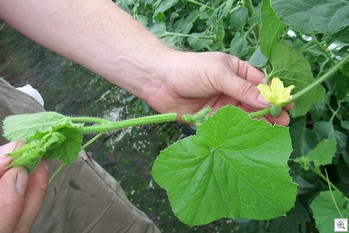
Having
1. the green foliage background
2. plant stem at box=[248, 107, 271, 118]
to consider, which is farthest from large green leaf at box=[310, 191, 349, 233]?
plant stem at box=[248, 107, 271, 118]

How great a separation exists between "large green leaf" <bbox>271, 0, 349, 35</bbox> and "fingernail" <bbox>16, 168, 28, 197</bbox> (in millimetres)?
578

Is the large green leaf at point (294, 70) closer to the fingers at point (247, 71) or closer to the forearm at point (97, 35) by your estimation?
the fingers at point (247, 71)

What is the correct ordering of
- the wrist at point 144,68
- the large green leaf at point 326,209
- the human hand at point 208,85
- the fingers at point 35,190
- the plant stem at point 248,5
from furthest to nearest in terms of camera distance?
the plant stem at point 248,5 < the large green leaf at point 326,209 < the wrist at point 144,68 < the human hand at point 208,85 < the fingers at point 35,190

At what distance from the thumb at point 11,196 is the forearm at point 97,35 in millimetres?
508

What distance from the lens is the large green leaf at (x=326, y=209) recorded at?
1409 mm

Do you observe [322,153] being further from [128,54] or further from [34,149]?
[34,149]

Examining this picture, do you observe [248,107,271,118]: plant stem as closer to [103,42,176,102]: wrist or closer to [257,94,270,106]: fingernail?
[257,94,270,106]: fingernail

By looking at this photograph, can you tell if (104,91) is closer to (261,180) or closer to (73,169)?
(73,169)

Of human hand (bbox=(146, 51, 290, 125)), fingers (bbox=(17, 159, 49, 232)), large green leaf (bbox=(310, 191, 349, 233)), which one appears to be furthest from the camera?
large green leaf (bbox=(310, 191, 349, 233))

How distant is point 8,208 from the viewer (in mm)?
935

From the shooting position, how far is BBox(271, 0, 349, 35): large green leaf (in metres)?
0.93

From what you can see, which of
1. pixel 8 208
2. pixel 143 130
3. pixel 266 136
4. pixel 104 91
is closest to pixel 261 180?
pixel 266 136

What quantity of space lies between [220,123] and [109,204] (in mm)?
899

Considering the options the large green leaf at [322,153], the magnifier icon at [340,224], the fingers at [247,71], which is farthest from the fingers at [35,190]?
the magnifier icon at [340,224]
